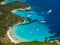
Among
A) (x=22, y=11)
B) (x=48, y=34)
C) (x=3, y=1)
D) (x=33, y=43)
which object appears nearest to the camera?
(x=33, y=43)

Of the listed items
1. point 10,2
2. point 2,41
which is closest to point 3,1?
point 10,2

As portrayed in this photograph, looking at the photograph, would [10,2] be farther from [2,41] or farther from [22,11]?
[2,41]

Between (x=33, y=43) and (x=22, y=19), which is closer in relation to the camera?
(x=33, y=43)

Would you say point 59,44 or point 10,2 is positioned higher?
point 10,2

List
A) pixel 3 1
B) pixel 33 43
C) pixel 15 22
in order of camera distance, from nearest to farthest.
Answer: pixel 33 43
pixel 15 22
pixel 3 1

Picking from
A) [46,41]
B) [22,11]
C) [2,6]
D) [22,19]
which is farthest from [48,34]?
[2,6]

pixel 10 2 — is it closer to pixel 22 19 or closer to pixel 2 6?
pixel 2 6

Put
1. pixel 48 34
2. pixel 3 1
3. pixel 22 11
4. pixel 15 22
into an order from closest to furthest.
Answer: pixel 48 34 → pixel 15 22 → pixel 22 11 → pixel 3 1
